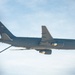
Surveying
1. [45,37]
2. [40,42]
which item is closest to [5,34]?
[40,42]

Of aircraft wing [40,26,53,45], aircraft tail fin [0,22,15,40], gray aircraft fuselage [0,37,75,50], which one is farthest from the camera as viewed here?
gray aircraft fuselage [0,37,75,50]

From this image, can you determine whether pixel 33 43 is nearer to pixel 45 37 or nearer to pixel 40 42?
pixel 40 42

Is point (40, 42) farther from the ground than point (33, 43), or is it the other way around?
point (40, 42)

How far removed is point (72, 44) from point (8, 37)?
23000 mm

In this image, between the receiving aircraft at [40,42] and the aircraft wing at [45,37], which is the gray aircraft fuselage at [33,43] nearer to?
the receiving aircraft at [40,42]

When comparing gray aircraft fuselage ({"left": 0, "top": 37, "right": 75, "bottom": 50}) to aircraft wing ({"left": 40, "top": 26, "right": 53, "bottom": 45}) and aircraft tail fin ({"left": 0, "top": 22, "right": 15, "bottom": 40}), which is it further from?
aircraft wing ({"left": 40, "top": 26, "right": 53, "bottom": 45})

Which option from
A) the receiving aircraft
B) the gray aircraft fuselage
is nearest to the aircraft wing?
the receiving aircraft

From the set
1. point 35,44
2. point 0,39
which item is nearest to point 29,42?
point 35,44

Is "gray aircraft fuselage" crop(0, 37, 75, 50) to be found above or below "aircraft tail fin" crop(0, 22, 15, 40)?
below

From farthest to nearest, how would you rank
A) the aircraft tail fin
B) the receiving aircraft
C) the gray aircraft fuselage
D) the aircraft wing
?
the gray aircraft fuselage → the aircraft tail fin → the receiving aircraft → the aircraft wing

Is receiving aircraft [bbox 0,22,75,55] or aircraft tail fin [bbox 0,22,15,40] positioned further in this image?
aircraft tail fin [bbox 0,22,15,40]

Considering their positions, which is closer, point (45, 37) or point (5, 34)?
point (45, 37)

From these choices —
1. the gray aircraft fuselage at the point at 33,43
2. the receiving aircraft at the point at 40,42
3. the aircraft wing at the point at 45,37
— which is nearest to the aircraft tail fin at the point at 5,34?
the receiving aircraft at the point at 40,42

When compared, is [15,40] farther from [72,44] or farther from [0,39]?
[72,44]
